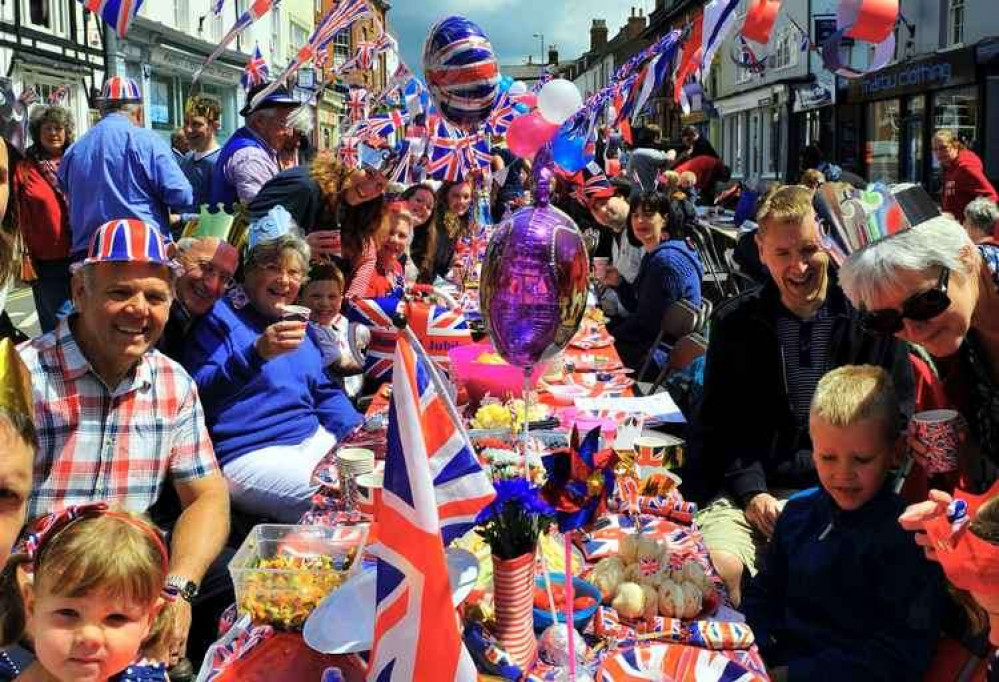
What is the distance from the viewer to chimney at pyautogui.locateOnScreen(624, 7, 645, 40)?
57.7m

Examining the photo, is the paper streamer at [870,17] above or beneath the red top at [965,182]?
above

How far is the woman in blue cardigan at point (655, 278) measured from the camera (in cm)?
505

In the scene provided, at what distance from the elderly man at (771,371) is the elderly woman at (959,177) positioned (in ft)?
24.2

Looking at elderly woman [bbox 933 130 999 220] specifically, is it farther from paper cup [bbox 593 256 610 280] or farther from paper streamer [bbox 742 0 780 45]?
paper streamer [bbox 742 0 780 45]

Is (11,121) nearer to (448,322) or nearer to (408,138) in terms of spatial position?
(448,322)

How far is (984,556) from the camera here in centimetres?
139

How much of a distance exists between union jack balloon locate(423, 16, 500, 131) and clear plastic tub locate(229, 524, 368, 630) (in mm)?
2314

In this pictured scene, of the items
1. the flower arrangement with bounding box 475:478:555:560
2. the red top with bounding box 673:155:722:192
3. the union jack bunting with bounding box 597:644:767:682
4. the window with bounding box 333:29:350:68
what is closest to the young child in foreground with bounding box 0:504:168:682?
the flower arrangement with bounding box 475:478:555:560

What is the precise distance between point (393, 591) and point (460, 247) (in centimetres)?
732

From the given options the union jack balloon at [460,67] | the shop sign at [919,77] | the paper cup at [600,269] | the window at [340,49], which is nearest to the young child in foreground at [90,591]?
the union jack balloon at [460,67]

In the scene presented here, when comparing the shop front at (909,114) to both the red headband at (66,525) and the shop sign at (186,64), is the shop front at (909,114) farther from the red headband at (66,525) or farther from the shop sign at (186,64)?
the red headband at (66,525)

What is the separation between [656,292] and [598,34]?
69.3m

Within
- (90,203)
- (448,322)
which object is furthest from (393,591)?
(90,203)

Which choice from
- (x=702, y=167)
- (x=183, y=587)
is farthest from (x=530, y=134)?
(x=702, y=167)
